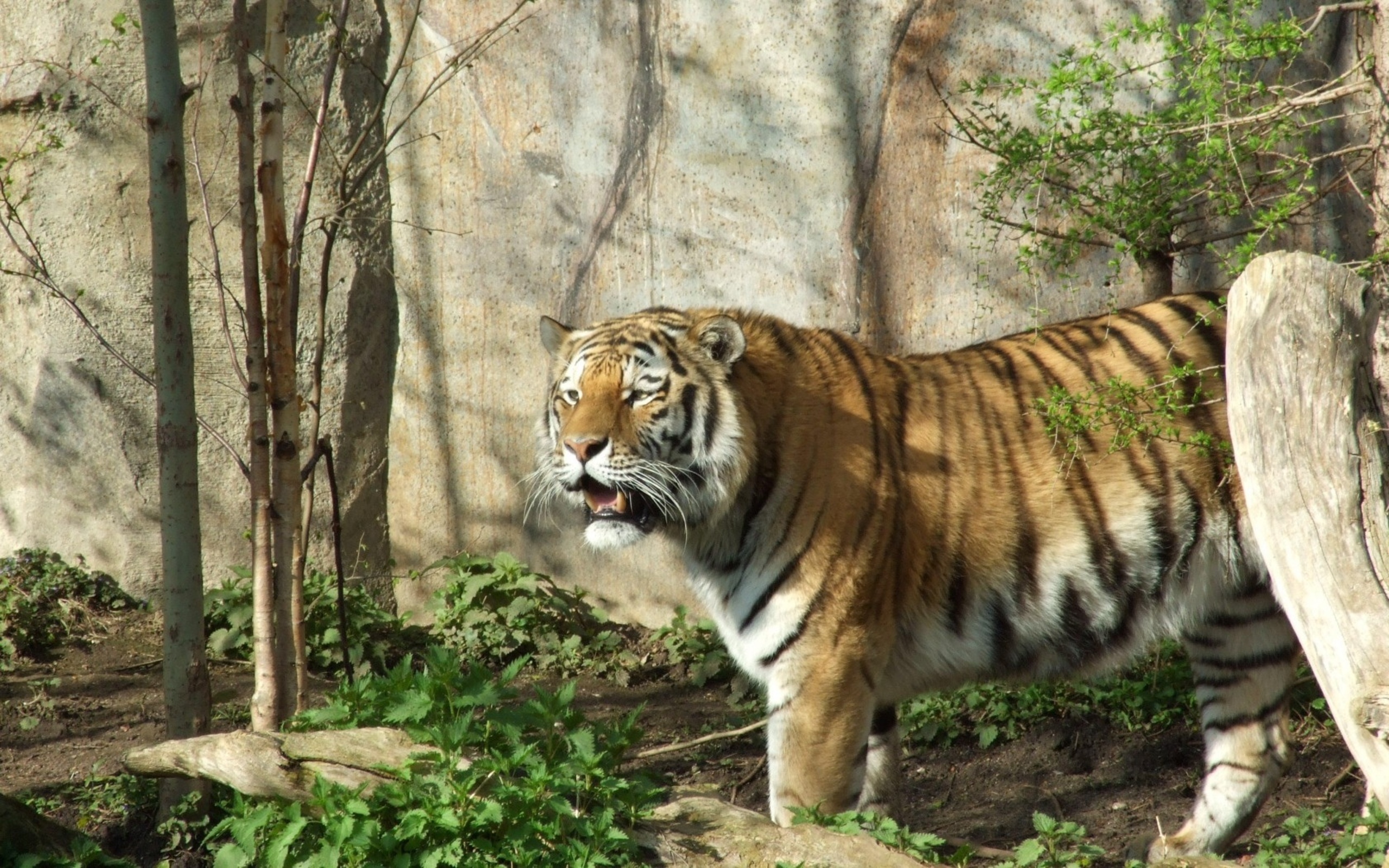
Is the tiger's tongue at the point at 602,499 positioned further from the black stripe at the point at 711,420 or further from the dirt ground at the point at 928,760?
the dirt ground at the point at 928,760

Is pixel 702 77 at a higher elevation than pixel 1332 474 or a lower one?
higher

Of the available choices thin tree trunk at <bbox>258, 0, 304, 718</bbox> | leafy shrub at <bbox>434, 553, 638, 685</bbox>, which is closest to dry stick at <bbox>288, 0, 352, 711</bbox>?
thin tree trunk at <bbox>258, 0, 304, 718</bbox>

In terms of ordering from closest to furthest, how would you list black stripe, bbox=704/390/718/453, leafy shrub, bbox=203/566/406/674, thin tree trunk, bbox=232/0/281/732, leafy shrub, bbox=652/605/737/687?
thin tree trunk, bbox=232/0/281/732 → black stripe, bbox=704/390/718/453 → leafy shrub, bbox=203/566/406/674 → leafy shrub, bbox=652/605/737/687

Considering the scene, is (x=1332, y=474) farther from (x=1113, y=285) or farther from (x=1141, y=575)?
(x=1113, y=285)

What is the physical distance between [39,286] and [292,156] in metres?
1.17

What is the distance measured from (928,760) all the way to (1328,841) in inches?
63.5

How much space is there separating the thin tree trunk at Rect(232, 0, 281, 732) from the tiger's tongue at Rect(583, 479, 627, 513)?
2.82ft

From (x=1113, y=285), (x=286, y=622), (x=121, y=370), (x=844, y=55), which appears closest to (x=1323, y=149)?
(x=1113, y=285)

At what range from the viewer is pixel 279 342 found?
3.57 m

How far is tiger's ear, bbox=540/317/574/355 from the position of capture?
13.3ft

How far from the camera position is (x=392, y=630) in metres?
5.56

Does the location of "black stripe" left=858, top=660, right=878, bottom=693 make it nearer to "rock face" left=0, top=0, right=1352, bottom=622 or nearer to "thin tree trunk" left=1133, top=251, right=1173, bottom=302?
"thin tree trunk" left=1133, top=251, right=1173, bottom=302

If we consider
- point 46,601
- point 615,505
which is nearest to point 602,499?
point 615,505

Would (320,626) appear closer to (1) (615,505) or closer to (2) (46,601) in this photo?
(2) (46,601)
